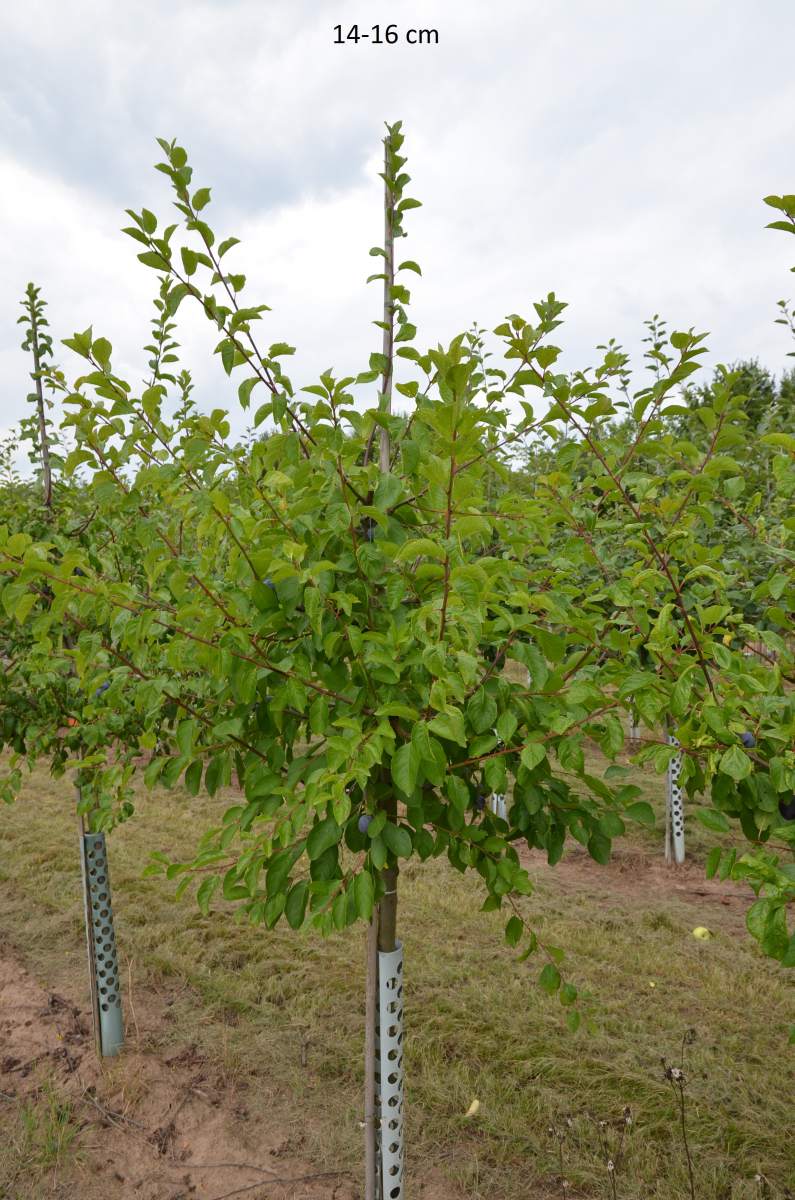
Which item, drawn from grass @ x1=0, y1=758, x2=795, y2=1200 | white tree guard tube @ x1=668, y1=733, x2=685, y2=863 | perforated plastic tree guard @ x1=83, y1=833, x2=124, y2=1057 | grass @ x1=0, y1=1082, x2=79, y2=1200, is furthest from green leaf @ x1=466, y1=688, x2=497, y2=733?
white tree guard tube @ x1=668, y1=733, x2=685, y2=863

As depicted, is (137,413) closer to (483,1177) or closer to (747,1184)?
(483,1177)

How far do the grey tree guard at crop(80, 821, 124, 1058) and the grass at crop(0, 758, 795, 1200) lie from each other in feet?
0.95

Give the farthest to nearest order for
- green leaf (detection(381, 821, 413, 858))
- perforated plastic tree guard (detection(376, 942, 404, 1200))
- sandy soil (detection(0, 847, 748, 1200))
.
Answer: sandy soil (detection(0, 847, 748, 1200))
perforated plastic tree guard (detection(376, 942, 404, 1200))
green leaf (detection(381, 821, 413, 858))

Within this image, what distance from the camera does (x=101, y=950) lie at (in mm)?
3621

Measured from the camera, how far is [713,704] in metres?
1.59

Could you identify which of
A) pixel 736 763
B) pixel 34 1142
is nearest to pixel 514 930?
pixel 736 763

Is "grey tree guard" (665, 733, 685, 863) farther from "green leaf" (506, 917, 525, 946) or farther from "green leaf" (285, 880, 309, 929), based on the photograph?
"green leaf" (285, 880, 309, 929)

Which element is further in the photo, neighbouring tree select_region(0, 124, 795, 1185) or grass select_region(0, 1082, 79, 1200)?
grass select_region(0, 1082, 79, 1200)

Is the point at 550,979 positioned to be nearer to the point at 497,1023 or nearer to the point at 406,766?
the point at 406,766

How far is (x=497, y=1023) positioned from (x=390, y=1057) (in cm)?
195

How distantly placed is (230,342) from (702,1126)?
3564 mm

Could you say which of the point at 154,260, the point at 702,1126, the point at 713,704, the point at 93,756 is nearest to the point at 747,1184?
the point at 702,1126

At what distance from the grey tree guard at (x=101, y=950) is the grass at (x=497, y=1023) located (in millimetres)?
289

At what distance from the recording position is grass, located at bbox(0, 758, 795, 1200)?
307cm
